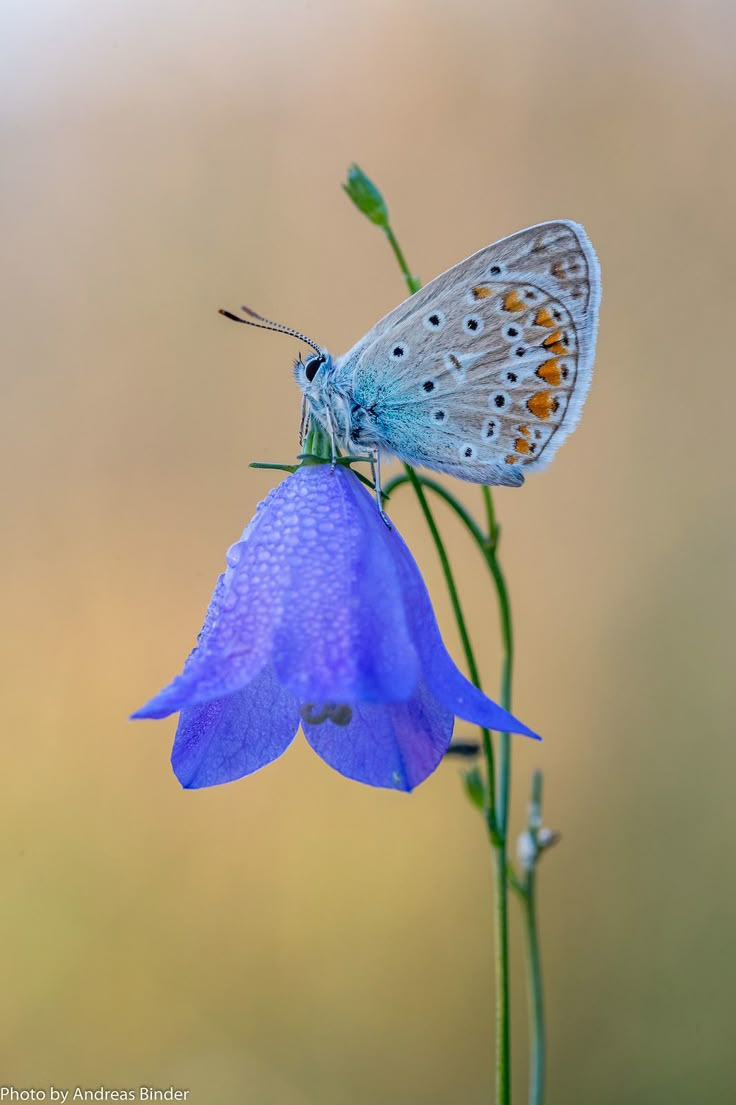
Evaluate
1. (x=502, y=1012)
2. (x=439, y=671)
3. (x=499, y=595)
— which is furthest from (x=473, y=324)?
(x=502, y=1012)

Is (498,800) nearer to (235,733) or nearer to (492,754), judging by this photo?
(492,754)

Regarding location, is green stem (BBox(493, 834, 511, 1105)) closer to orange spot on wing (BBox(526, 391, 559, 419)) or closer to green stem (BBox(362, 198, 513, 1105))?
green stem (BBox(362, 198, 513, 1105))

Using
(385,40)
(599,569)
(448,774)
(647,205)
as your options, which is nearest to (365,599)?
(448,774)

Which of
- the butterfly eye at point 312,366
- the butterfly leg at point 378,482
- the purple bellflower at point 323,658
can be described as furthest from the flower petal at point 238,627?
the butterfly eye at point 312,366

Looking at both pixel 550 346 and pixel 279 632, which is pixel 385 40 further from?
pixel 279 632

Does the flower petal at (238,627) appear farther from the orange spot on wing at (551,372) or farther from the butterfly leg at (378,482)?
the orange spot on wing at (551,372)

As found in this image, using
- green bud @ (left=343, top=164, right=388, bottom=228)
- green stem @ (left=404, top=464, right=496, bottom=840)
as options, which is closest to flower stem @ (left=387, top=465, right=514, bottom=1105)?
green stem @ (left=404, top=464, right=496, bottom=840)
